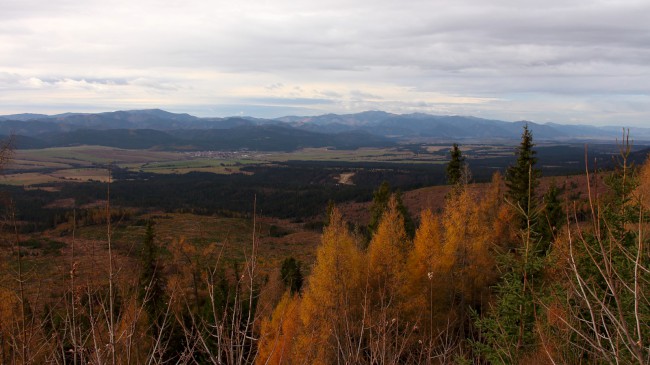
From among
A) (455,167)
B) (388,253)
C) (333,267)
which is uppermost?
(455,167)

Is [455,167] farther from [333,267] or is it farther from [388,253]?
[333,267]

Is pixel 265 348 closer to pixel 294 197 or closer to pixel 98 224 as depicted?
pixel 98 224

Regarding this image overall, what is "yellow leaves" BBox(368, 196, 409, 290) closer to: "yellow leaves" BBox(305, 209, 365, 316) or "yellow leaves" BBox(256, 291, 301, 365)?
"yellow leaves" BBox(305, 209, 365, 316)

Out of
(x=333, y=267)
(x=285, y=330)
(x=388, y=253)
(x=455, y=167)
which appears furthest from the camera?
(x=455, y=167)

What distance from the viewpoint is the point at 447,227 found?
27734mm

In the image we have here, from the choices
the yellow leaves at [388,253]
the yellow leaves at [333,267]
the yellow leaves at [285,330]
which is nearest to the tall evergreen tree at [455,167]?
the yellow leaves at [388,253]

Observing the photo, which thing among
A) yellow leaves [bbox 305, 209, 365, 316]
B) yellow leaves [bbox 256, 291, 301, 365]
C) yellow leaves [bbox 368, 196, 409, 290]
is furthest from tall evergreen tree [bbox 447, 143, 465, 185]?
yellow leaves [bbox 256, 291, 301, 365]

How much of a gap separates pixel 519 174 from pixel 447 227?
9.42 m

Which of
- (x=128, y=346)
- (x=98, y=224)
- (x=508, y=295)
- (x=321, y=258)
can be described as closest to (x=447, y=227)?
(x=321, y=258)

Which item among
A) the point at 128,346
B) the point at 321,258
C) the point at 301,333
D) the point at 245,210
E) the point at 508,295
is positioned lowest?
the point at 245,210

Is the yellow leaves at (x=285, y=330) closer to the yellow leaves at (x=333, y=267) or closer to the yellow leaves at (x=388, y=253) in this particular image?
the yellow leaves at (x=333, y=267)

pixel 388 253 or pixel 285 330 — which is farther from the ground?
pixel 388 253

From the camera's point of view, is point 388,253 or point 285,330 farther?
point 388,253

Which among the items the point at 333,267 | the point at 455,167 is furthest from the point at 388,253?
the point at 455,167
